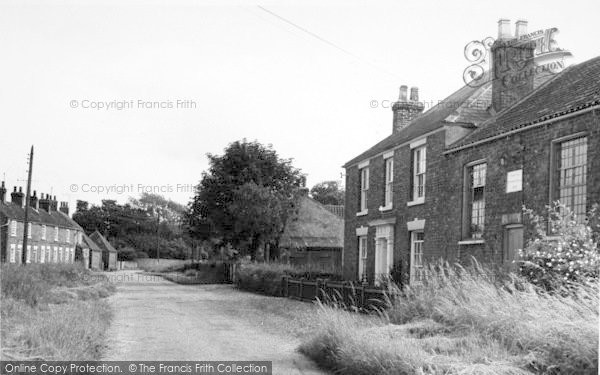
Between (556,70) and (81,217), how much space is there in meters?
105

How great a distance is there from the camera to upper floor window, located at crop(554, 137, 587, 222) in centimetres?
1542

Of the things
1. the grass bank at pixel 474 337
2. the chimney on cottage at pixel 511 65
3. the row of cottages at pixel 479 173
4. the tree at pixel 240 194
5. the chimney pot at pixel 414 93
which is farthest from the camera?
the tree at pixel 240 194

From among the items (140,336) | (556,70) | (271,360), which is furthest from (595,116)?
(140,336)

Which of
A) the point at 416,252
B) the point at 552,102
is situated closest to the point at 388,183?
the point at 416,252

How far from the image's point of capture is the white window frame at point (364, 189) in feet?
90.7

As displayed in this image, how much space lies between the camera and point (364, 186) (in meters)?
28.1

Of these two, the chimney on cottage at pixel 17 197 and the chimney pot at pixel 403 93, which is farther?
the chimney on cottage at pixel 17 197

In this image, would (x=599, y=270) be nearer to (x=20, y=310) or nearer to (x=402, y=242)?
(x=20, y=310)

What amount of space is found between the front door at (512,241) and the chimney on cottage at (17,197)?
194 ft

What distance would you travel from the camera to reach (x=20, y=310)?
14633 millimetres

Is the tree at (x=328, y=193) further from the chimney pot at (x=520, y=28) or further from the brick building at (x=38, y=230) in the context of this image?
the chimney pot at (x=520, y=28)

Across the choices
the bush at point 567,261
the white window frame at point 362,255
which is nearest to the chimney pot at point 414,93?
the white window frame at point 362,255

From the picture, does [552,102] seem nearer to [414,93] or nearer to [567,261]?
[567,261]

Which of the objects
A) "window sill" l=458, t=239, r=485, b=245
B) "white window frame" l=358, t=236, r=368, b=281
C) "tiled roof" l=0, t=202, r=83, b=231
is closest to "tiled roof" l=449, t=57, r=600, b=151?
"window sill" l=458, t=239, r=485, b=245
